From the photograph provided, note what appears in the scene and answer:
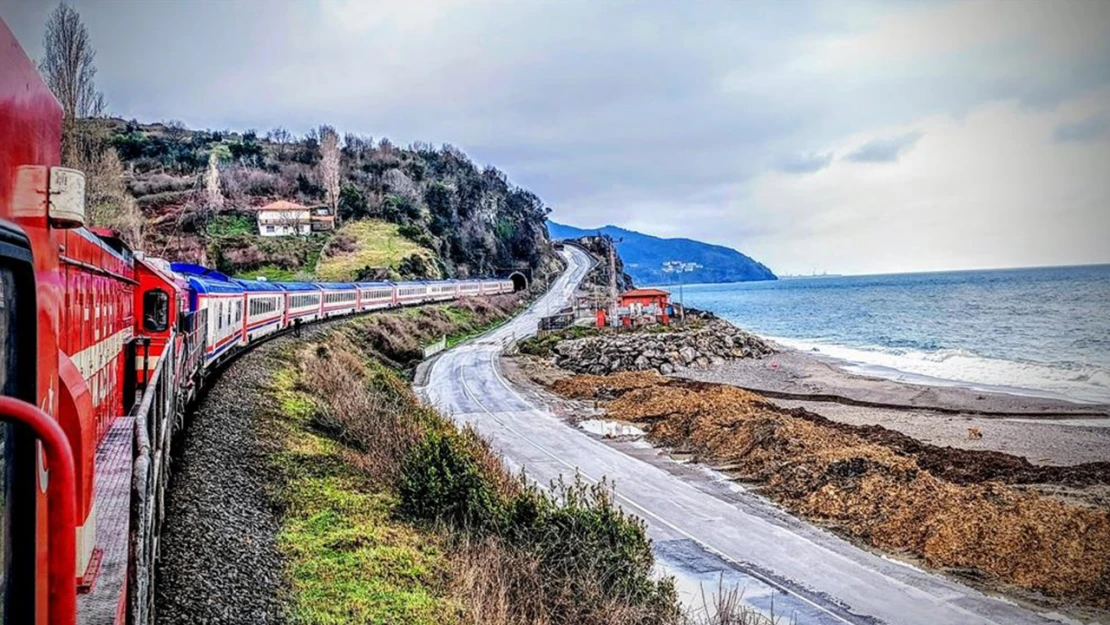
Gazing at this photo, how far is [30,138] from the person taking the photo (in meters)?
3.19

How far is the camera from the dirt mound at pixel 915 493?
17.5 metres

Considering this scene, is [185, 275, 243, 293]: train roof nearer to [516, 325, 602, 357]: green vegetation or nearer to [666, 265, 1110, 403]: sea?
[516, 325, 602, 357]: green vegetation

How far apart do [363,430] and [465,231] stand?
309 ft

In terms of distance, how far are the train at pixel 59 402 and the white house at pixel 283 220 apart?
77.0 meters

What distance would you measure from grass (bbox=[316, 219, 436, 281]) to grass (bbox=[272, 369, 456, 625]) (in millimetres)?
60004

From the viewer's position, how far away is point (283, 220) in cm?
8619

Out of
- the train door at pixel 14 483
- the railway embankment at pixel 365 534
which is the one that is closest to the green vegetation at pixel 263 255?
the railway embankment at pixel 365 534

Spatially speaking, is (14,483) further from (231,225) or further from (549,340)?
(231,225)

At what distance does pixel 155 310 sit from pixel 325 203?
88.6 metres

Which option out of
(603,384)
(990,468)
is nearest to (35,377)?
(990,468)

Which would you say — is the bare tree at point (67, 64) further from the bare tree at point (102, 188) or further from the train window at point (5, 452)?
the train window at point (5, 452)

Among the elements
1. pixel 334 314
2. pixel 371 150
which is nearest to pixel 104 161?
pixel 334 314

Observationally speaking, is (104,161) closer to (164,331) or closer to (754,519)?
(164,331)

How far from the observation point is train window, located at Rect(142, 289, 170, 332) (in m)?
15.7
